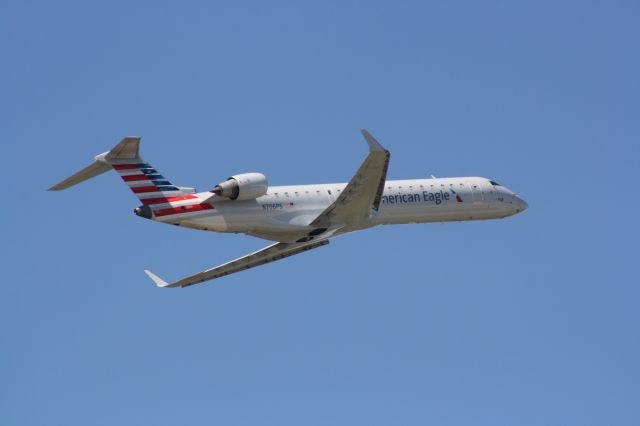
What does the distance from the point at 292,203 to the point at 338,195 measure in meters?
2.37

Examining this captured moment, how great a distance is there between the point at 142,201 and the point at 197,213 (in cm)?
230

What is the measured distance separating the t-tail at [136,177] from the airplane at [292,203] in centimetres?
4

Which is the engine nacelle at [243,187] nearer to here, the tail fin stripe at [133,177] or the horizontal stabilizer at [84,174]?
the tail fin stripe at [133,177]

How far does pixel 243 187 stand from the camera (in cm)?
4844

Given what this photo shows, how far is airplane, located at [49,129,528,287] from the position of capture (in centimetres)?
4741

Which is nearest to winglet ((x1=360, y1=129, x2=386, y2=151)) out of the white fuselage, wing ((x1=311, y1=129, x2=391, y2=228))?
wing ((x1=311, y1=129, x2=391, y2=228))

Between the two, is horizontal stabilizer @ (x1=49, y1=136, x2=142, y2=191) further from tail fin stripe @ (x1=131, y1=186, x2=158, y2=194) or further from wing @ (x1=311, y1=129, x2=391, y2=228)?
wing @ (x1=311, y1=129, x2=391, y2=228)

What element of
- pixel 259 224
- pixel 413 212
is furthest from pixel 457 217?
pixel 259 224

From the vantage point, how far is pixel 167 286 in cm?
5325

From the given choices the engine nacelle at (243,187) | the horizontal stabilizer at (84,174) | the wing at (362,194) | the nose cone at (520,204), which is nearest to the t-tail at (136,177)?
the horizontal stabilizer at (84,174)

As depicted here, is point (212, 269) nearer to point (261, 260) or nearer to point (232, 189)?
point (261, 260)

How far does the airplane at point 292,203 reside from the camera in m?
47.4

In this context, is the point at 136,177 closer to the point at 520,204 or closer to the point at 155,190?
the point at 155,190

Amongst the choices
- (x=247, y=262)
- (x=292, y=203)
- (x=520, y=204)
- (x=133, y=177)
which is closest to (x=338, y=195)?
(x=292, y=203)
